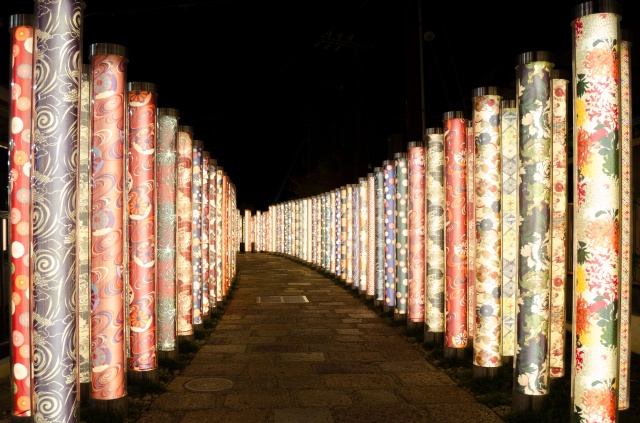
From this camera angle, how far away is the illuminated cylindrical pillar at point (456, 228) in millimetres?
7637

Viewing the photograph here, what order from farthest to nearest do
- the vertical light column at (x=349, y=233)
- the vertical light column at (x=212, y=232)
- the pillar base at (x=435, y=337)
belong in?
the vertical light column at (x=349, y=233)
the vertical light column at (x=212, y=232)
the pillar base at (x=435, y=337)

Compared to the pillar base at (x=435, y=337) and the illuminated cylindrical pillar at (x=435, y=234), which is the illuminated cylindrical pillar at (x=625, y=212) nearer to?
the illuminated cylindrical pillar at (x=435, y=234)

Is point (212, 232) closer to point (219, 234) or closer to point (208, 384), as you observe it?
point (219, 234)

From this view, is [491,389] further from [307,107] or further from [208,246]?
[307,107]

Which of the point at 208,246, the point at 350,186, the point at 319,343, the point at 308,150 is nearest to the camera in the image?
the point at 319,343

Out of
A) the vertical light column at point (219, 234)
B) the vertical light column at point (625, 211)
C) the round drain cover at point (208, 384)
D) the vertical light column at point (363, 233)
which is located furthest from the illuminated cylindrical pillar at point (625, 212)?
the vertical light column at point (363, 233)

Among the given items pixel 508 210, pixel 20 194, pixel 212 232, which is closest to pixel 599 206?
pixel 508 210

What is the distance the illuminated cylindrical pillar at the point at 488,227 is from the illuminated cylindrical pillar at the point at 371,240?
696 centimetres

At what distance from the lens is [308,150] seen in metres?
39.2

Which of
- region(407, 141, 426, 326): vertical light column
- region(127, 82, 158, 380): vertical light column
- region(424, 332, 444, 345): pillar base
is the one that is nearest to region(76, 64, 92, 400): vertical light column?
region(127, 82, 158, 380): vertical light column

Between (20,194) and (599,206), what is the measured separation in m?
4.38

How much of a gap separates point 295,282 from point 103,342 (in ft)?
45.8

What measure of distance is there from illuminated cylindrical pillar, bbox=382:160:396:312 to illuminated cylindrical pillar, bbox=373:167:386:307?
0.50m

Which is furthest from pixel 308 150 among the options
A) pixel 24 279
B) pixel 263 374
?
pixel 24 279
